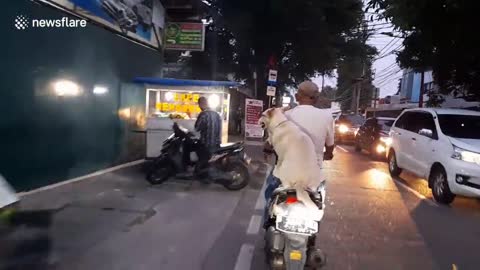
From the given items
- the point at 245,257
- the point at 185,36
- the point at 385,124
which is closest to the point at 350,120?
the point at 385,124

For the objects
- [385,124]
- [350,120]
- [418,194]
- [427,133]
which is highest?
[427,133]

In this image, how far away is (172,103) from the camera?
12875 mm

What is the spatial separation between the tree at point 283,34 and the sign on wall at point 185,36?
740cm

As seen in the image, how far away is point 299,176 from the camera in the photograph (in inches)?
161

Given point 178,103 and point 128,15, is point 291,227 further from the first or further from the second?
A: point 178,103

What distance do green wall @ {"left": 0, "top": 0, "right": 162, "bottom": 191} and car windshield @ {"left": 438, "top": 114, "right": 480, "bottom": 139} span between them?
7.17 m

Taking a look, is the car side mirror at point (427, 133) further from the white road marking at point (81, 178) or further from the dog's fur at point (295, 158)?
the white road marking at point (81, 178)

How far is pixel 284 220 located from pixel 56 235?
10.3 ft

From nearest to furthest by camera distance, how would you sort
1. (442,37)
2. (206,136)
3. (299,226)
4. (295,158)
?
(299,226)
(295,158)
(206,136)
(442,37)

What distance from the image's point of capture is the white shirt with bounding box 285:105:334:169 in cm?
430

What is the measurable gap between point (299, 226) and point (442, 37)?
33.2 feet

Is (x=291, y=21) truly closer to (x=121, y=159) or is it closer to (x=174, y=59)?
(x=174, y=59)

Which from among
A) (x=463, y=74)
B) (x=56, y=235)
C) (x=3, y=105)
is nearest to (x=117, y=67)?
(x=3, y=105)

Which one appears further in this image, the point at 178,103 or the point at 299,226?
the point at 178,103
